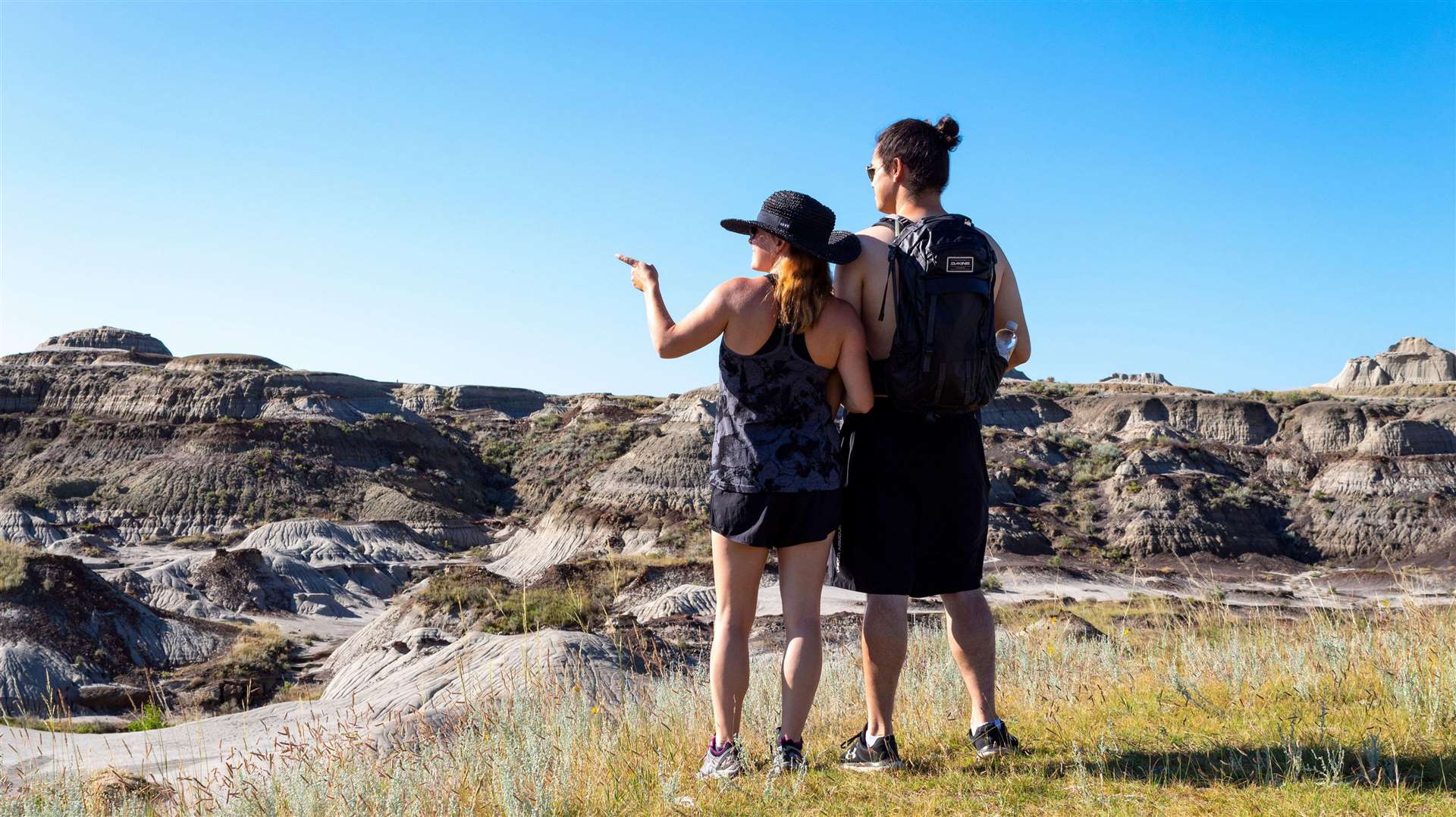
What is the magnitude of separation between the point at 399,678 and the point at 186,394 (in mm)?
46644

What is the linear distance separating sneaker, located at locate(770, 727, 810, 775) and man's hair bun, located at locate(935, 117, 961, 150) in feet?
7.11

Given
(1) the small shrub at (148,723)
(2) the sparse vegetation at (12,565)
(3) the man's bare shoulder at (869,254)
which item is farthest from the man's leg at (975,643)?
(2) the sparse vegetation at (12,565)

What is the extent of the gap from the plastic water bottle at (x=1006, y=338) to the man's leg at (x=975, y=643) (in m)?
0.89

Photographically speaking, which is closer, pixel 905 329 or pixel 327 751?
pixel 905 329

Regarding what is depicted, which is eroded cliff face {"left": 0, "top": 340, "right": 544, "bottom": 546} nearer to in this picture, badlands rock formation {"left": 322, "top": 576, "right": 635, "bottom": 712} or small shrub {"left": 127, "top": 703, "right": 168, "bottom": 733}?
badlands rock formation {"left": 322, "top": 576, "right": 635, "bottom": 712}

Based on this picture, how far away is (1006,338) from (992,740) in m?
1.49

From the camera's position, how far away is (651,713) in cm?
520

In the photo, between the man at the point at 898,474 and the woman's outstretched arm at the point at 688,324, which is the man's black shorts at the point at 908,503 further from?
the woman's outstretched arm at the point at 688,324

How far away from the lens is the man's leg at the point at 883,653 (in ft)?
12.0

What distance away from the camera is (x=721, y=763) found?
142 inches

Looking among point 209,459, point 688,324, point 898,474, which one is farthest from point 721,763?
point 209,459

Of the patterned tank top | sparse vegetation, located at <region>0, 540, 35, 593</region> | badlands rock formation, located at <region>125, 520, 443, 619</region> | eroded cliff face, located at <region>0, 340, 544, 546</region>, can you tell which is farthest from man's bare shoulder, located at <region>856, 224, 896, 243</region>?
eroded cliff face, located at <region>0, 340, 544, 546</region>

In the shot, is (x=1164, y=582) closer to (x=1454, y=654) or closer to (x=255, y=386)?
(x=1454, y=654)

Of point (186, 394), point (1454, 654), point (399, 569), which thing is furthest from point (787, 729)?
point (186, 394)
